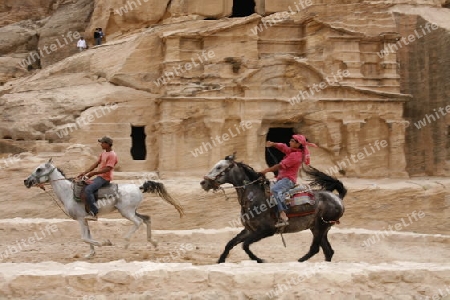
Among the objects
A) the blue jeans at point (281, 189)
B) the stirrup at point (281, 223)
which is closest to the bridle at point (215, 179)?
the blue jeans at point (281, 189)

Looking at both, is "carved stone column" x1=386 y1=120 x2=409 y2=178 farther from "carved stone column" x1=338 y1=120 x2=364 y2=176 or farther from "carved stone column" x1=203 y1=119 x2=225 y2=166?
"carved stone column" x1=203 y1=119 x2=225 y2=166

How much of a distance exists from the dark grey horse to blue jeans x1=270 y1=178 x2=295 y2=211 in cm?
14

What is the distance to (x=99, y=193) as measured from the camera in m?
10.9

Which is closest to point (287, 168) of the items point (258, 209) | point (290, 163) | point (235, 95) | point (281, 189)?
point (290, 163)

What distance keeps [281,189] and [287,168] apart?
0.43 m

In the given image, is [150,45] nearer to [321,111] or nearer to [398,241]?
[321,111]

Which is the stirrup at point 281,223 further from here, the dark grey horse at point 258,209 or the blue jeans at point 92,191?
the blue jeans at point 92,191

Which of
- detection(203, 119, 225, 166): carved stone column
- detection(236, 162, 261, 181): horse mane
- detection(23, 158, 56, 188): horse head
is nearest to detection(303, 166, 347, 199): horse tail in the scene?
detection(236, 162, 261, 181): horse mane

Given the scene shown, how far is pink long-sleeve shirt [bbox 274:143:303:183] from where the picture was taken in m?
10.0

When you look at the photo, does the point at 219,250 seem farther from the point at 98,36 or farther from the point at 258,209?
the point at 98,36

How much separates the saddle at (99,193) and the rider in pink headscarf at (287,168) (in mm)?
3286

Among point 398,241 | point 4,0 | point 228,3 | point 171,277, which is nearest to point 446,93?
point 228,3

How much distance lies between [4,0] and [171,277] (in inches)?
1386

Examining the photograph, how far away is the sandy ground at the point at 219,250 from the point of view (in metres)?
7.00
